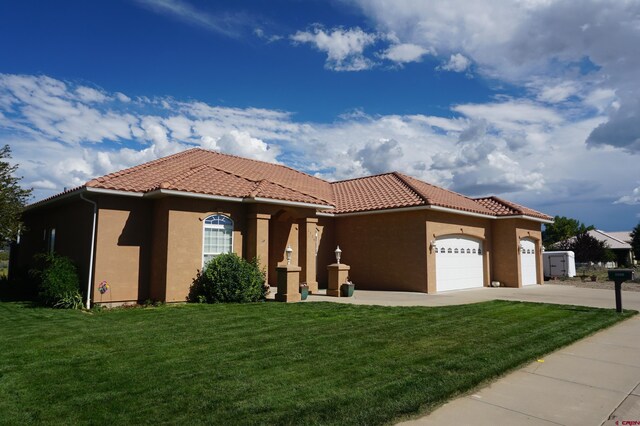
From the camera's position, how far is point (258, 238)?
49.9 ft

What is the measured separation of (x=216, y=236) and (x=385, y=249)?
7.71 metres

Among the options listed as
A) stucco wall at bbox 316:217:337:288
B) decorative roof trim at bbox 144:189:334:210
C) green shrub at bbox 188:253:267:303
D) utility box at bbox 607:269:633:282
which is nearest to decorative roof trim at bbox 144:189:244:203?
decorative roof trim at bbox 144:189:334:210

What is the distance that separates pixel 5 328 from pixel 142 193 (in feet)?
17.8

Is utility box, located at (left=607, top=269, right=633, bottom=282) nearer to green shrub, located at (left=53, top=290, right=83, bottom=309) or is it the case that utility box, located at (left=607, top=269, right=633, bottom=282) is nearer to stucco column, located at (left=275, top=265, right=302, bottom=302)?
stucco column, located at (left=275, top=265, right=302, bottom=302)

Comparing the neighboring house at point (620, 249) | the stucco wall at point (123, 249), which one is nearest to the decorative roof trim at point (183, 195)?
the stucco wall at point (123, 249)

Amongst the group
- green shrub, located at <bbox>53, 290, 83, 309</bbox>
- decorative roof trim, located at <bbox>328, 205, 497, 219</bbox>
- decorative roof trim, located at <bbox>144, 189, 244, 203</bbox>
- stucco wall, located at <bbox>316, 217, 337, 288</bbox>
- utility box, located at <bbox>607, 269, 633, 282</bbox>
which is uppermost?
decorative roof trim, located at <bbox>328, 205, 497, 219</bbox>

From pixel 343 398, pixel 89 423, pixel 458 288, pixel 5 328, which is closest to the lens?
pixel 89 423

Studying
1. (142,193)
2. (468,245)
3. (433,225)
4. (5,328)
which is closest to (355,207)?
(433,225)

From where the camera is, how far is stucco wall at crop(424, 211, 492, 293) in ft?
59.1

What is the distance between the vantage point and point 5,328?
31.8 feet

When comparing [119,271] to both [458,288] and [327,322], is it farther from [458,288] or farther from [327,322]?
[458,288]

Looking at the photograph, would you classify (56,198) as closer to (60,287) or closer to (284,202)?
(60,287)

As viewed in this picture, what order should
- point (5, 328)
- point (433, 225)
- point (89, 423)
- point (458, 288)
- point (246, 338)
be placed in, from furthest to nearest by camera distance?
point (458, 288)
point (433, 225)
point (5, 328)
point (246, 338)
point (89, 423)

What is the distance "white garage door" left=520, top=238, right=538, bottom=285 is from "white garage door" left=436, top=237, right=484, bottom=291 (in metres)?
2.97
